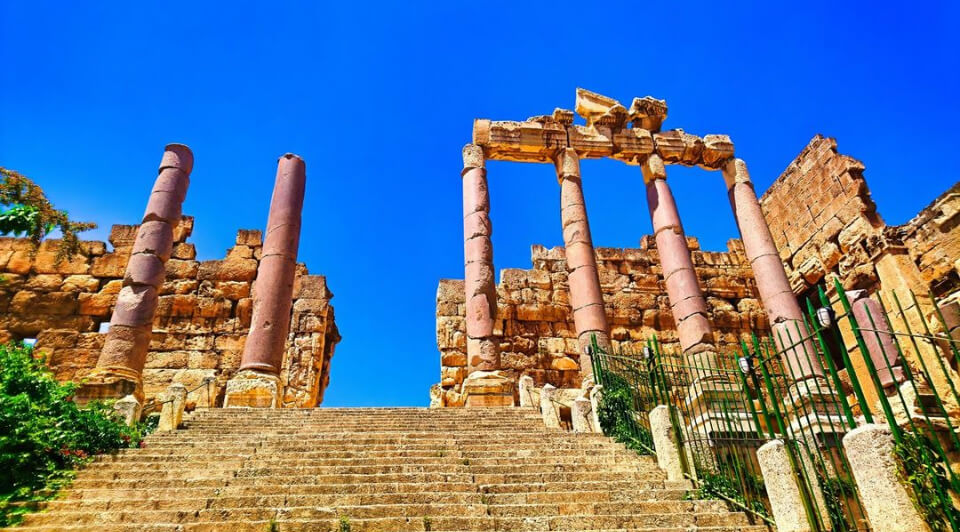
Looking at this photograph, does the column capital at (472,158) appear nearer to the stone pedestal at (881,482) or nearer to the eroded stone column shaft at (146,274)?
the eroded stone column shaft at (146,274)

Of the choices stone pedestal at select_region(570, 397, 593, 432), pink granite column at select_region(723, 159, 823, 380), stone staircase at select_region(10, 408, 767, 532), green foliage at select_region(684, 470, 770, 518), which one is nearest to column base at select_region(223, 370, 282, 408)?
stone staircase at select_region(10, 408, 767, 532)

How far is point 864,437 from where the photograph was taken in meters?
4.67

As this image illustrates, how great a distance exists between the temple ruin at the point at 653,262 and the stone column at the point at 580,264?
0.04 metres

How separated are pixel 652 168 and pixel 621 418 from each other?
995cm

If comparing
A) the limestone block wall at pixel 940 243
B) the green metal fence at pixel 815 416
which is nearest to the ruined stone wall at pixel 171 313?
the green metal fence at pixel 815 416

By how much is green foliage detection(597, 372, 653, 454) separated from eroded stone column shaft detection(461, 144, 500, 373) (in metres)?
3.99

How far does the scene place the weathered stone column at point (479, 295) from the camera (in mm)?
13312

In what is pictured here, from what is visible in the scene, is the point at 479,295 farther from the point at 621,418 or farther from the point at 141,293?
the point at 141,293

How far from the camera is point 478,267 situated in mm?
14977

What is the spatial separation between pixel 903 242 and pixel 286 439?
49.8 ft

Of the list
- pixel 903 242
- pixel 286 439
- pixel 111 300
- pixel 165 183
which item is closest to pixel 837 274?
pixel 903 242

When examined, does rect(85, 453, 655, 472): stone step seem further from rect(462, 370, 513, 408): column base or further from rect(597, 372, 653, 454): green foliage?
rect(462, 370, 513, 408): column base

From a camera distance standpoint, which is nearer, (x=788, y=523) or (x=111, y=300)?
(x=788, y=523)

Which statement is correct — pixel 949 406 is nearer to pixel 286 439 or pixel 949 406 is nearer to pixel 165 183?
pixel 286 439
